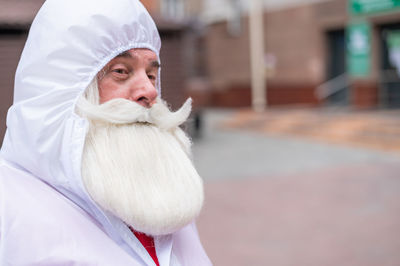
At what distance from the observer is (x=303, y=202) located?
639cm

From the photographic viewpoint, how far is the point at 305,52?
17.1 m

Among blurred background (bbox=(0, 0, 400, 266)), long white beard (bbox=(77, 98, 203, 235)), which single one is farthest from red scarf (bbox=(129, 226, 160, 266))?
blurred background (bbox=(0, 0, 400, 266))

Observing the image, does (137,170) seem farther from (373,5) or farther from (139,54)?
(373,5)

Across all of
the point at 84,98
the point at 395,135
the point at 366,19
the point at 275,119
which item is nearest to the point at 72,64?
the point at 84,98

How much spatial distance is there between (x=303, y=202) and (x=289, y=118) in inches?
317

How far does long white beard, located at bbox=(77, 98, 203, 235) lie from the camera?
1217 mm

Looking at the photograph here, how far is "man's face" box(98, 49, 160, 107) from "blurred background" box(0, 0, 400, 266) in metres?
0.76

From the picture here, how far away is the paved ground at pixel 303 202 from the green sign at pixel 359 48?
3.71 meters

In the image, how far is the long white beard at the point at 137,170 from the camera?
1217 millimetres

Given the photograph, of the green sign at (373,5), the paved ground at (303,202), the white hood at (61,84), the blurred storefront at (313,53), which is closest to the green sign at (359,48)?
the blurred storefront at (313,53)

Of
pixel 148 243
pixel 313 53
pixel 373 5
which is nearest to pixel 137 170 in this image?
pixel 148 243

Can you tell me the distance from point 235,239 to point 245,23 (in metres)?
15.6

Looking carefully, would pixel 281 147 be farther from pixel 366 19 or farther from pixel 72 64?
pixel 72 64

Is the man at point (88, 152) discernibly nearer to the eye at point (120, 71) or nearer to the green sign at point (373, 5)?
the eye at point (120, 71)
